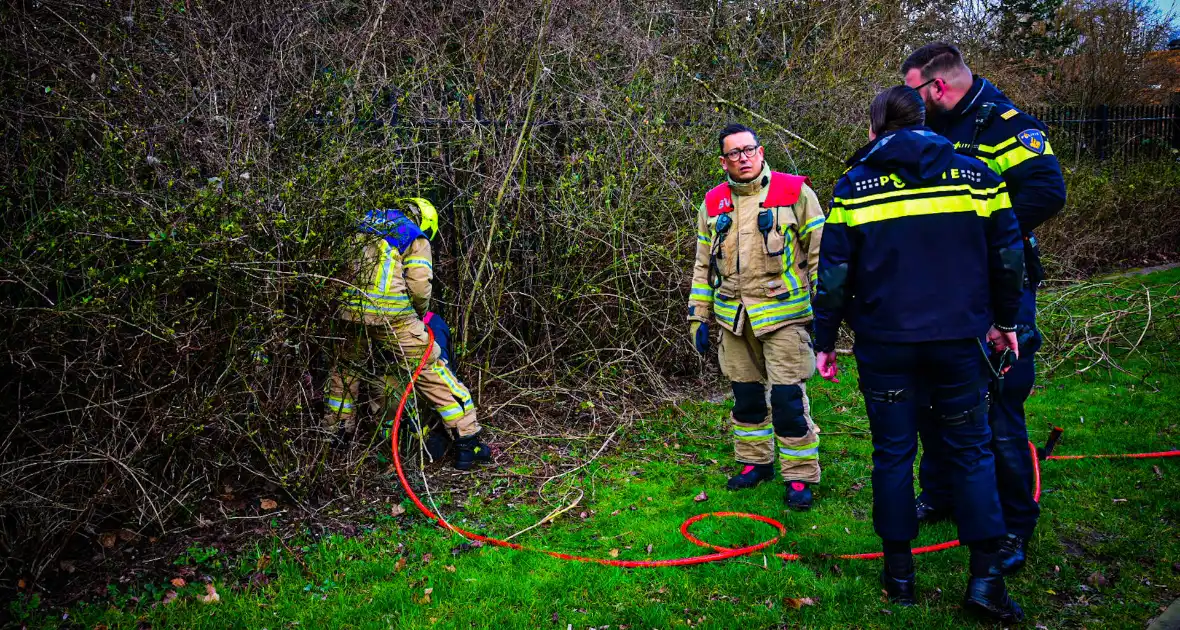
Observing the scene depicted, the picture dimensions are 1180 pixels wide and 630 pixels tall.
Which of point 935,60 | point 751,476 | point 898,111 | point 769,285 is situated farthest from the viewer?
point 751,476

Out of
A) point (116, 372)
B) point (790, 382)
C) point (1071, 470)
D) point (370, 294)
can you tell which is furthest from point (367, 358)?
point (1071, 470)

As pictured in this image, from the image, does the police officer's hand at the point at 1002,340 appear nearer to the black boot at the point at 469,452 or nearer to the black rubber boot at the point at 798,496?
the black rubber boot at the point at 798,496

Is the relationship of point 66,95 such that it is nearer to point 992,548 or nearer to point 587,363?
point 587,363

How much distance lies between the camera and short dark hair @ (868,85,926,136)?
3303 millimetres

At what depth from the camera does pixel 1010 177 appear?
3.60m

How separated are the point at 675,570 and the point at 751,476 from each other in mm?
1160

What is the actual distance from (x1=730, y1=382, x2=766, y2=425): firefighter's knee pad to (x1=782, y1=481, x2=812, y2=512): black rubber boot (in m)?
0.42

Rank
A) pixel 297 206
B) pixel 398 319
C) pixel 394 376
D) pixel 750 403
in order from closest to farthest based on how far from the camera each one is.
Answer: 1. pixel 297 206
2. pixel 750 403
3. pixel 398 319
4. pixel 394 376

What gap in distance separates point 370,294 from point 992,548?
11.4ft

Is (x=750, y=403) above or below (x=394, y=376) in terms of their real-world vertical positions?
below

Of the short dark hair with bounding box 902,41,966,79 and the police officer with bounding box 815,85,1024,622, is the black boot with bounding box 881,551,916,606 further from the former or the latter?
the short dark hair with bounding box 902,41,966,79

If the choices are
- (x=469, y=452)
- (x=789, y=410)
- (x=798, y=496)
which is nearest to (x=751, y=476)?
(x=798, y=496)

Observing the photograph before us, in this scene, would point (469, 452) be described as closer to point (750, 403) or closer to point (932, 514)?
point (750, 403)

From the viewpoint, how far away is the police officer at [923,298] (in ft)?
10.4
